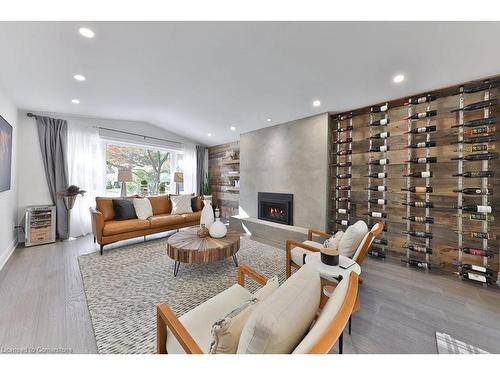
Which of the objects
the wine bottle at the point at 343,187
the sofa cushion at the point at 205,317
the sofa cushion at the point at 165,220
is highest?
the wine bottle at the point at 343,187

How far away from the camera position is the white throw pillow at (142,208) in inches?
151

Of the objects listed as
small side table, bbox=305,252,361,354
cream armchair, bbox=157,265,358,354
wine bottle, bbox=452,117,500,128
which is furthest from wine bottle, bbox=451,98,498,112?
cream armchair, bbox=157,265,358,354

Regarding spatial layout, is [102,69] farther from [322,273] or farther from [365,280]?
[365,280]

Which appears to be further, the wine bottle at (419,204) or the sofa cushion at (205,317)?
the wine bottle at (419,204)

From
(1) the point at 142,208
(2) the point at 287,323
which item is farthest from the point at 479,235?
(1) the point at 142,208

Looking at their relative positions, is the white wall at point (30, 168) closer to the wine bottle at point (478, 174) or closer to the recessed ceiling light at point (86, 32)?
the recessed ceiling light at point (86, 32)

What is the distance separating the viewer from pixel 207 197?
5.96 meters

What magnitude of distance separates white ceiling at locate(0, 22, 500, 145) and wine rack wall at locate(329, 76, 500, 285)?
11.7 inches

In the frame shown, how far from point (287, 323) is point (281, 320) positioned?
0.12ft

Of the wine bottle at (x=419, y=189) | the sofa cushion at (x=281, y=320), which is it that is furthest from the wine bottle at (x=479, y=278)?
the sofa cushion at (x=281, y=320)

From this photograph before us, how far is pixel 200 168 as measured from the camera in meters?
6.30

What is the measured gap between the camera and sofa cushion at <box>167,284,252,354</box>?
1.01 m

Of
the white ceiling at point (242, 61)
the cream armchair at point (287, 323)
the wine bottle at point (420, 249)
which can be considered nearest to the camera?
the cream armchair at point (287, 323)

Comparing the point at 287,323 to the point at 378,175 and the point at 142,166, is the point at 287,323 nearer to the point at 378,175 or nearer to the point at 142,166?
the point at 378,175
